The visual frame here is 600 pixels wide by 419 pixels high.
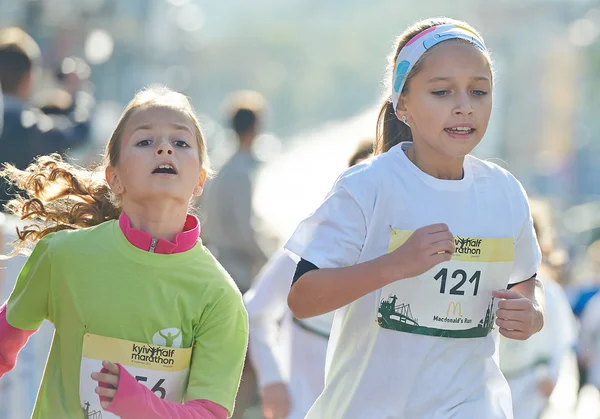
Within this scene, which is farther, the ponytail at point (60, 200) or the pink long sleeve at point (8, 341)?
the ponytail at point (60, 200)

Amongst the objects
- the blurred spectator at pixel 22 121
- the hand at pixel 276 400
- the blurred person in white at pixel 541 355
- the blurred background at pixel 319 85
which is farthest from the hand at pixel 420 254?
the blurred spectator at pixel 22 121

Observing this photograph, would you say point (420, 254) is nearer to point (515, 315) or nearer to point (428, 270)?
point (428, 270)

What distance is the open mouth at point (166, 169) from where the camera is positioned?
146 inches

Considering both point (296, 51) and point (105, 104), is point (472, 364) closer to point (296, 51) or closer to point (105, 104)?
point (105, 104)

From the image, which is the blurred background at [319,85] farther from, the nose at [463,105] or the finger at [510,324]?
the finger at [510,324]

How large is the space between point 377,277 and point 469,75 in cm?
72

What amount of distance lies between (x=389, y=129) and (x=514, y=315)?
926mm

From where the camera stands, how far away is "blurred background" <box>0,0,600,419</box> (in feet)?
35.0

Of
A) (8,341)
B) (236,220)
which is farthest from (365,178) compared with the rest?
(236,220)

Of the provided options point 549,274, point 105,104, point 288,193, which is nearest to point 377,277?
point 549,274

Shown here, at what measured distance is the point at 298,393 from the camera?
226 inches

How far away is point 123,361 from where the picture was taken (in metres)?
3.53

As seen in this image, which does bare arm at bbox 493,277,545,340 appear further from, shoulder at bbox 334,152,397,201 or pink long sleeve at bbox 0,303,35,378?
pink long sleeve at bbox 0,303,35,378

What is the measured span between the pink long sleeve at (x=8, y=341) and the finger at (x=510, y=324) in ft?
4.44
